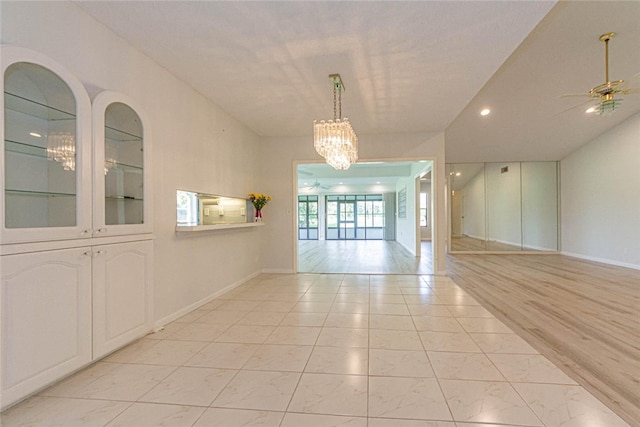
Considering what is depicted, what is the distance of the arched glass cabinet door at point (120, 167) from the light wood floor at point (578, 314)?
148 inches

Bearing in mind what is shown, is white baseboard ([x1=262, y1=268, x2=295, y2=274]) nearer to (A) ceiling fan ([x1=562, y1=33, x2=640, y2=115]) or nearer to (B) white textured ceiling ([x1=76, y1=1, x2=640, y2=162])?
(B) white textured ceiling ([x1=76, y1=1, x2=640, y2=162])

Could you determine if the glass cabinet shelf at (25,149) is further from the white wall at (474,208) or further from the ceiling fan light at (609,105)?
the white wall at (474,208)

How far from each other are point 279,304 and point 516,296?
11.2 ft

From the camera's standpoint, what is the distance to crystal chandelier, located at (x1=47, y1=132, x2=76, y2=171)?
2.15 m

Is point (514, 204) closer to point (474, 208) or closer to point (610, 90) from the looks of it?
point (474, 208)

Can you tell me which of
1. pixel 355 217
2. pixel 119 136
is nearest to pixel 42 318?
pixel 119 136

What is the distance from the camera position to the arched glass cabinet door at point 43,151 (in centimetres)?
183

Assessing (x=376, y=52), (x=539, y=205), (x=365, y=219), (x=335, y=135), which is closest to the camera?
(x=376, y=52)

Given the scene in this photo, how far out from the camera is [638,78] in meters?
3.43

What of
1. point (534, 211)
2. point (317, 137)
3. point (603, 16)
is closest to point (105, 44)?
point (317, 137)

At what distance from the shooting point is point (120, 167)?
267 cm

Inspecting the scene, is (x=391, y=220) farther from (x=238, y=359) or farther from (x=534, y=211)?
(x=238, y=359)

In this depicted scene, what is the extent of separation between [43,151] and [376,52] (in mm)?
2889

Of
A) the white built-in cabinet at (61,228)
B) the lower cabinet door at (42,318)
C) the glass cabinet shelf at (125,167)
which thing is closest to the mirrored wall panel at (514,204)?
the glass cabinet shelf at (125,167)
